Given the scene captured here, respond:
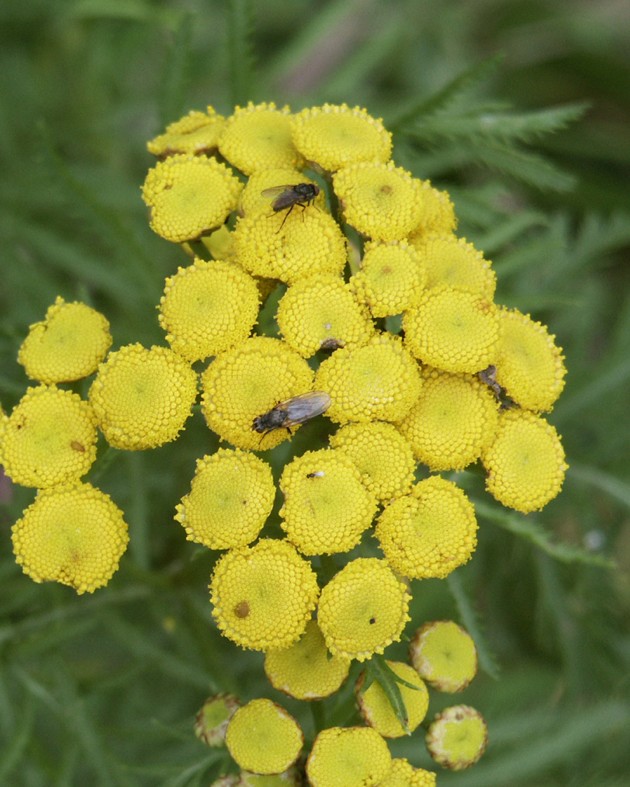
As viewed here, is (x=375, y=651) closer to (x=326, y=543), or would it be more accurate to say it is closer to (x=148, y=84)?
(x=326, y=543)

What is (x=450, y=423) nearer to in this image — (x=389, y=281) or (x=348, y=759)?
(x=389, y=281)

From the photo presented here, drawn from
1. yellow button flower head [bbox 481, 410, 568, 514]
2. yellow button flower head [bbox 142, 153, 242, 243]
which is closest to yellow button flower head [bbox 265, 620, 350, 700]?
yellow button flower head [bbox 481, 410, 568, 514]

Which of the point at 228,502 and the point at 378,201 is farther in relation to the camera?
the point at 378,201

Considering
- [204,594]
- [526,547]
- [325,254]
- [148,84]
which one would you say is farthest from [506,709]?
[148,84]

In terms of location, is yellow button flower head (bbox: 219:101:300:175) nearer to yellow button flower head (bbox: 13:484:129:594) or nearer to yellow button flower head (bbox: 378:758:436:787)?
yellow button flower head (bbox: 13:484:129:594)

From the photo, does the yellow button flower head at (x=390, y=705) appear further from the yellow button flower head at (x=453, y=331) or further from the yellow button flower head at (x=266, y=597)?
the yellow button flower head at (x=453, y=331)

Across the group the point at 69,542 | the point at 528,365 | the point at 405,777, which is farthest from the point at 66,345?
the point at 405,777
